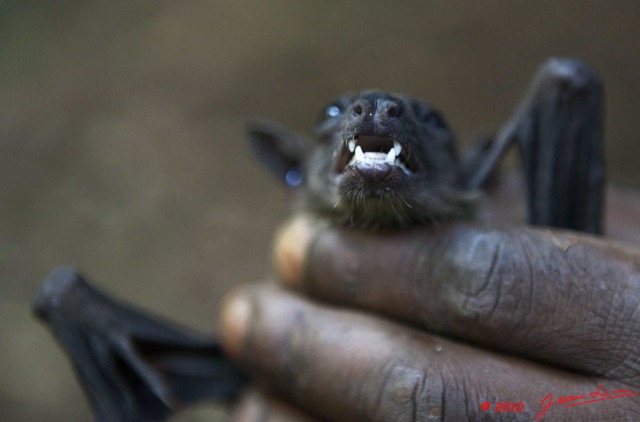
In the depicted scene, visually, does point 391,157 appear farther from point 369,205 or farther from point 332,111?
point 332,111

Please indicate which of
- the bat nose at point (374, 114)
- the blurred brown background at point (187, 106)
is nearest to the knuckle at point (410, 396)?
the bat nose at point (374, 114)

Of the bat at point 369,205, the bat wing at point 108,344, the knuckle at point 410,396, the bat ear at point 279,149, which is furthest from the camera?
the bat ear at point 279,149

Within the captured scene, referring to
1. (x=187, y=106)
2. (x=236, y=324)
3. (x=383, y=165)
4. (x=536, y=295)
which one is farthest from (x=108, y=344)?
(x=187, y=106)

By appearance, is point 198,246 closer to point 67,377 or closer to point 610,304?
point 67,377

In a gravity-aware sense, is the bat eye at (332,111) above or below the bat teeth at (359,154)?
above

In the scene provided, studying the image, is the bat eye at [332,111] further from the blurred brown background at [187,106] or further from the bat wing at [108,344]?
the blurred brown background at [187,106]

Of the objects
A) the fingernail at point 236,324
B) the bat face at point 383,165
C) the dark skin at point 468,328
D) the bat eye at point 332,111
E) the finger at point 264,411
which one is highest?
the bat eye at point 332,111

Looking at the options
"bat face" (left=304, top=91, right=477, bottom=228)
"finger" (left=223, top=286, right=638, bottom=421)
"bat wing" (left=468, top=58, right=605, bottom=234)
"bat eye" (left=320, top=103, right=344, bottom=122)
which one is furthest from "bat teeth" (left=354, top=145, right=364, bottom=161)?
"bat wing" (left=468, top=58, right=605, bottom=234)

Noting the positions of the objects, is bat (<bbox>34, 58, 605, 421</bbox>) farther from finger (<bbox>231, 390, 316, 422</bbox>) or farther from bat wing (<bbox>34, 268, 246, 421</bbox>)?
finger (<bbox>231, 390, 316, 422</bbox>)
